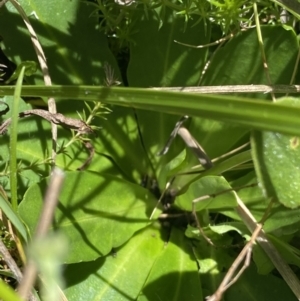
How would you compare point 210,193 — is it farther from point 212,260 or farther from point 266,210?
point 212,260

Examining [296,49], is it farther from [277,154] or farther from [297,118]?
[297,118]

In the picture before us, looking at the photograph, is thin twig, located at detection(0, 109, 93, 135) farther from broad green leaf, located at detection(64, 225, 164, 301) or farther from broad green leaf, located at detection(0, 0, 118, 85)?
broad green leaf, located at detection(64, 225, 164, 301)

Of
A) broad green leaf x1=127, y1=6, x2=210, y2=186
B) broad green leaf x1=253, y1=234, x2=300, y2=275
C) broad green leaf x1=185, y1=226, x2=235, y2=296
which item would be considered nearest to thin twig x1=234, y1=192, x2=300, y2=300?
broad green leaf x1=253, y1=234, x2=300, y2=275

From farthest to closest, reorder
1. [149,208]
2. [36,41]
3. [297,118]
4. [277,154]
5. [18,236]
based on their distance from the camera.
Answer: [149,208]
[36,41]
[18,236]
[277,154]
[297,118]

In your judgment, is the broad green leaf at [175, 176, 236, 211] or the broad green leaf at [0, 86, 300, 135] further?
the broad green leaf at [175, 176, 236, 211]

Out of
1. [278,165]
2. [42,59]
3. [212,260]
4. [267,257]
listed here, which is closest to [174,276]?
[212,260]

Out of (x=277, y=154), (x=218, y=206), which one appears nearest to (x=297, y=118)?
(x=277, y=154)

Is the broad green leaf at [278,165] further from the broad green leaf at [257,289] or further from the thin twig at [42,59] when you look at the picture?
the thin twig at [42,59]

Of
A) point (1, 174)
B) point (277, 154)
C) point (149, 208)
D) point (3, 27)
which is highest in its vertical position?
point (3, 27)
